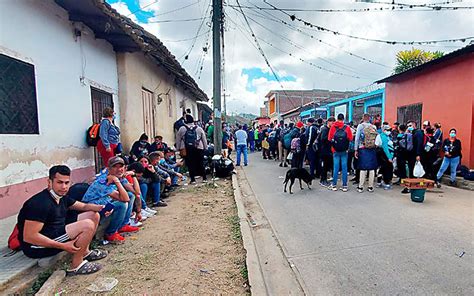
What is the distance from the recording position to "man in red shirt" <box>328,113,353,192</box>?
6988 millimetres

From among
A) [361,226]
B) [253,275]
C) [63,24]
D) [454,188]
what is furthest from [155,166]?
[454,188]

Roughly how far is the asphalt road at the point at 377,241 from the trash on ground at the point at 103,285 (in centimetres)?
206

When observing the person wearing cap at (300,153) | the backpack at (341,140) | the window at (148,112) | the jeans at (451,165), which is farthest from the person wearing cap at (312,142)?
the window at (148,112)

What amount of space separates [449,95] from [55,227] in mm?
10697

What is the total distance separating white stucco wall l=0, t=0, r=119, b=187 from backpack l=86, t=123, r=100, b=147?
0.36ft

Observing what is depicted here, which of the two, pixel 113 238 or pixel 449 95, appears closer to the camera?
pixel 113 238

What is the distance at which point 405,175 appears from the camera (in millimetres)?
7934

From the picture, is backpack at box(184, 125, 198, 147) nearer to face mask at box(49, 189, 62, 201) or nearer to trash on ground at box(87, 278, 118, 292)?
face mask at box(49, 189, 62, 201)

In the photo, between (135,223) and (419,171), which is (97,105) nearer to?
(135,223)

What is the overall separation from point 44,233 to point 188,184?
18.2 feet

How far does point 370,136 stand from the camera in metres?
6.80

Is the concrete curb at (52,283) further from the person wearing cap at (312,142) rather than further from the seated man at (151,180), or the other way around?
the person wearing cap at (312,142)

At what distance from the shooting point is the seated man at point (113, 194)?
3.79 metres

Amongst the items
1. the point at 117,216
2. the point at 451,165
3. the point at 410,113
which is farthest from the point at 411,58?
the point at 117,216
